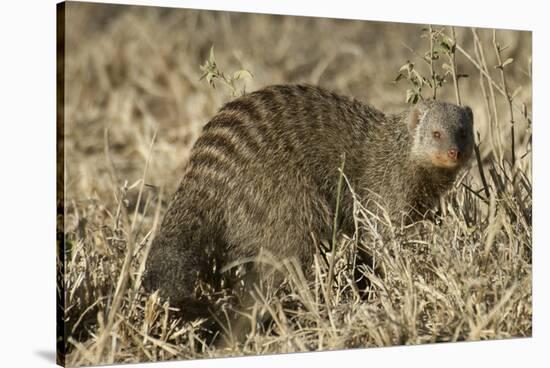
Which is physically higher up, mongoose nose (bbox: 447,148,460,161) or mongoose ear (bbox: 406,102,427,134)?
mongoose ear (bbox: 406,102,427,134)

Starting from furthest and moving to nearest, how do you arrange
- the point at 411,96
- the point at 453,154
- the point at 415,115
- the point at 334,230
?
the point at 411,96 → the point at 415,115 → the point at 453,154 → the point at 334,230

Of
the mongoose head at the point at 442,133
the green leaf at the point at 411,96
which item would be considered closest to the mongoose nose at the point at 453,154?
the mongoose head at the point at 442,133

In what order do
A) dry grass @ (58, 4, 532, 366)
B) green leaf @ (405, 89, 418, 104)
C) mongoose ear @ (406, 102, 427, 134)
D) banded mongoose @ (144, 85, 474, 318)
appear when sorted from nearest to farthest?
dry grass @ (58, 4, 532, 366) < banded mongoose @ (144, 85, 474, 318) < mongoose ear @ (406, 102, 427, 134) < green leaf @ (405, 89, 418, 104)

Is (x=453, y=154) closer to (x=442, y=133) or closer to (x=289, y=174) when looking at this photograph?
(x=442, y=133)

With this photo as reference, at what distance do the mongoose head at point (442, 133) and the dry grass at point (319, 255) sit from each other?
242mm

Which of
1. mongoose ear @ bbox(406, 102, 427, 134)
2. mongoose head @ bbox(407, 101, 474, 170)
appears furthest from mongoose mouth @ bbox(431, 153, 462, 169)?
mongoose ear @ bbox(406, 102, 427, 134)

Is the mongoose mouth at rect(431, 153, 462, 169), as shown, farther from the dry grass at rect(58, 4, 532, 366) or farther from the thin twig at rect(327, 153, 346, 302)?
the thin twig at rect(327, 153, 346, 302)

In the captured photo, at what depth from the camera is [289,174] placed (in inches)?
153

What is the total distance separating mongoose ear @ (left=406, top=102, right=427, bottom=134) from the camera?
13.0ft

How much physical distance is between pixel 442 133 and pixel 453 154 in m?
0.11

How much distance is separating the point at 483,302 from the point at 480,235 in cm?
42

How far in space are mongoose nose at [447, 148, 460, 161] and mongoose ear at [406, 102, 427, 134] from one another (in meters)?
0.22

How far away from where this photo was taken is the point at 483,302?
143 inches

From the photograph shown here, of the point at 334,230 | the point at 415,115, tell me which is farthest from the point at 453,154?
the point at 334,230
